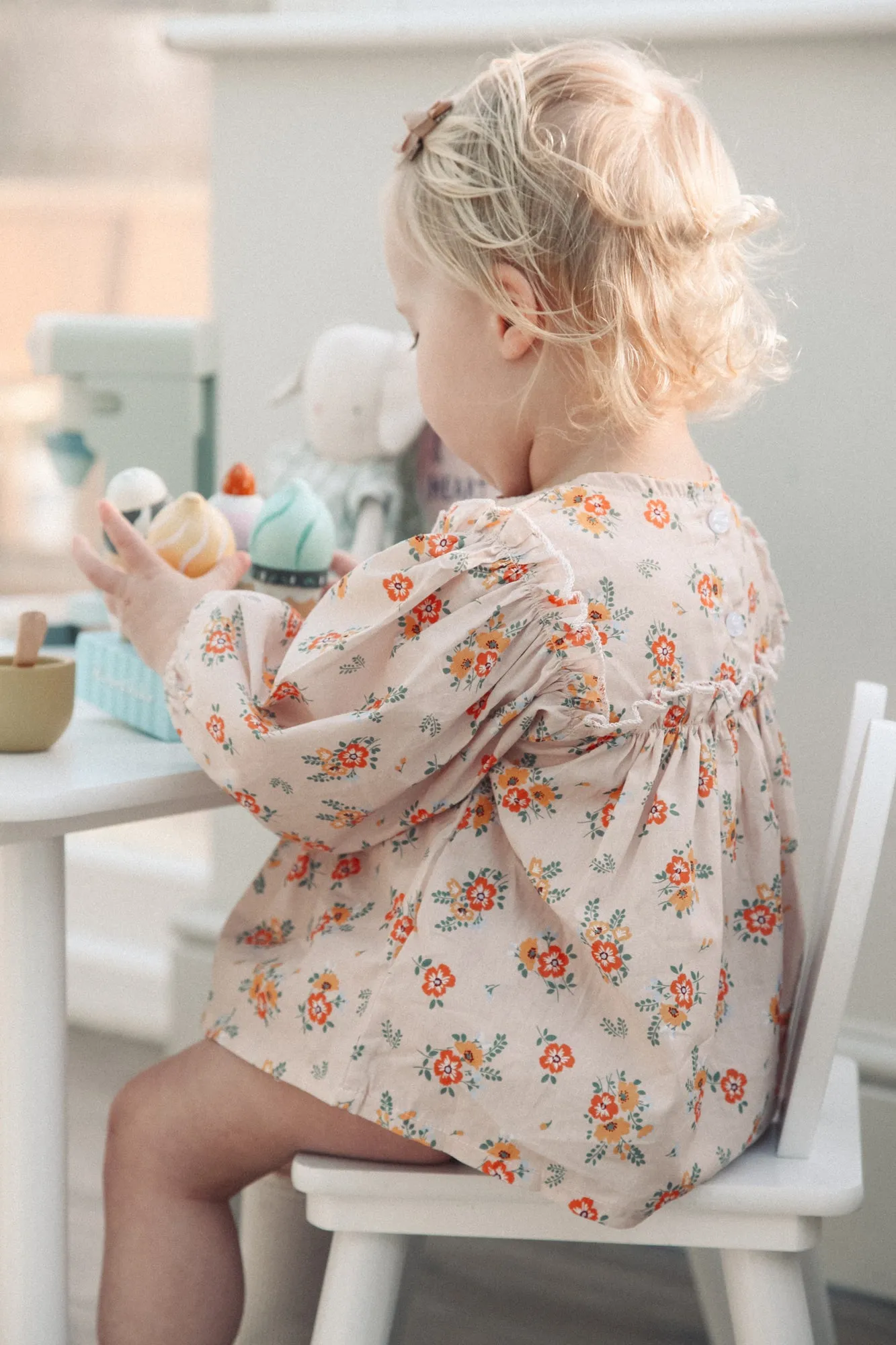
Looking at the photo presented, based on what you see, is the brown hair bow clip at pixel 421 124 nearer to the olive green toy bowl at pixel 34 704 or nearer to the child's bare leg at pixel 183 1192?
the olive green toy bowl at pixel 34 704

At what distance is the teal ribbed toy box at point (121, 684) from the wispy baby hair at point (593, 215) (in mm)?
306

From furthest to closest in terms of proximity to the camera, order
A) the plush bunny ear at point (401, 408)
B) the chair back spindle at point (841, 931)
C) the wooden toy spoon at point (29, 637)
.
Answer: the plush bunny ear at point (401, 408) < the wooden toy spoon at point (29, 637) < the chair back spindle at point (841, 931)

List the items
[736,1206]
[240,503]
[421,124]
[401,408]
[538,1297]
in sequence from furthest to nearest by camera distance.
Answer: [538,1297], [401,408], [240,503], [421,124], [736,1206]

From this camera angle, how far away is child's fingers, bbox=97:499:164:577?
35.3 inches

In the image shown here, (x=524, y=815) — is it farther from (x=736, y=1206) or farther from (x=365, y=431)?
(x=365, y=431)

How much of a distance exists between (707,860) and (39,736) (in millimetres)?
388

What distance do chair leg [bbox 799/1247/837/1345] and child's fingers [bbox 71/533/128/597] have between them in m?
0.59

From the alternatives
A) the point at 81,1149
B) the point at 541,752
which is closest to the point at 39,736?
the point at 541,752

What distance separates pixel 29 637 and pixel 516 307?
13.4 inches

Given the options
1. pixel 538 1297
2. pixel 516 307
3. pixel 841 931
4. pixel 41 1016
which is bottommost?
pixel 538 1297

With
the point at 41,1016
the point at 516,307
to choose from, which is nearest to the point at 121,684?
the point at 41,1016

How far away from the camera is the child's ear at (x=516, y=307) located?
85cm

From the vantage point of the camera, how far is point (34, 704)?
0.85 metres

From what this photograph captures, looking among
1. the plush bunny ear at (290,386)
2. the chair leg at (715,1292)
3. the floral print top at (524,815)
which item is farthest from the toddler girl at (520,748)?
the plush bunny ear at (290,386)
